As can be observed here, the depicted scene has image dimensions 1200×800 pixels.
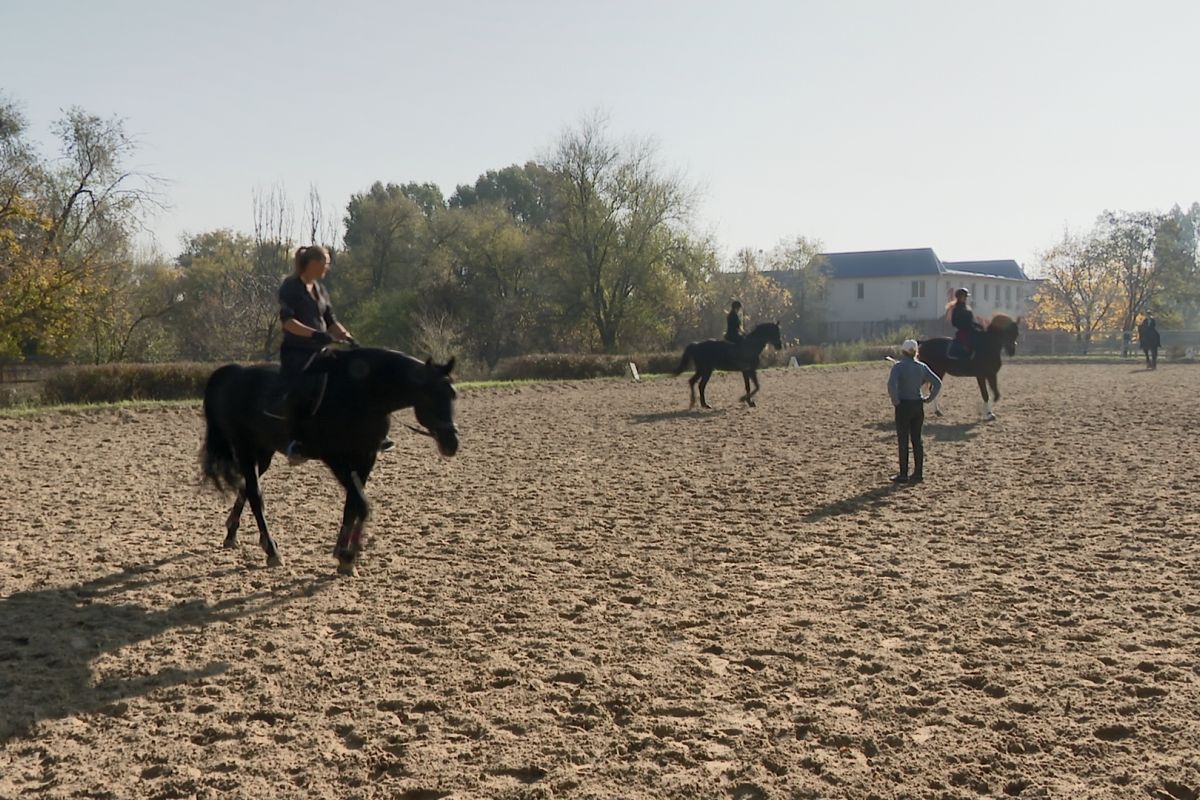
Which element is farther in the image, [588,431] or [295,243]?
[295,243]

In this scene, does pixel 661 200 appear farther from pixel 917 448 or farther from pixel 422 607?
pixel 422 607

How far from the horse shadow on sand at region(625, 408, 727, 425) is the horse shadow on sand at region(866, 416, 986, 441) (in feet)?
10.9

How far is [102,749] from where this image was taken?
424 centimetres

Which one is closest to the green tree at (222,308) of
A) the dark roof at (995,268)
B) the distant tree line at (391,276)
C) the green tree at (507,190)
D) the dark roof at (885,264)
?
the distant tree line at (391,276)

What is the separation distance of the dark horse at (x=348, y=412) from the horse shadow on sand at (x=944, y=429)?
35.1 ft

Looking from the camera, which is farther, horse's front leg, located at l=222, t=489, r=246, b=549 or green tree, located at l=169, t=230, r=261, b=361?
green tree, located at l=169, t=230, r=261, b=361

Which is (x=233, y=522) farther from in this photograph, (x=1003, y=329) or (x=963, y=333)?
(x=1003, y=329)

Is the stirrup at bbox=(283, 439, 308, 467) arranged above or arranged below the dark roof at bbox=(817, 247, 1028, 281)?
below

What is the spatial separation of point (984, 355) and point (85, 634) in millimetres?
15866

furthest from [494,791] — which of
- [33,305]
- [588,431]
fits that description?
[33,305]

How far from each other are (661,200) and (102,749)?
46357mm

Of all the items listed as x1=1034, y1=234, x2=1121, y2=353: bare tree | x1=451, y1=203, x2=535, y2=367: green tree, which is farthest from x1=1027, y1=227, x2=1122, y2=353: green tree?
x1=451, y1=203, x2=535, y2=367: green tree

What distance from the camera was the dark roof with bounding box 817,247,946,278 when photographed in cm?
8538

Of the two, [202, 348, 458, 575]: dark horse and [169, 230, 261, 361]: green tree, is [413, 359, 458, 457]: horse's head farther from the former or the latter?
[169, 230, 261, 361]: green tree
